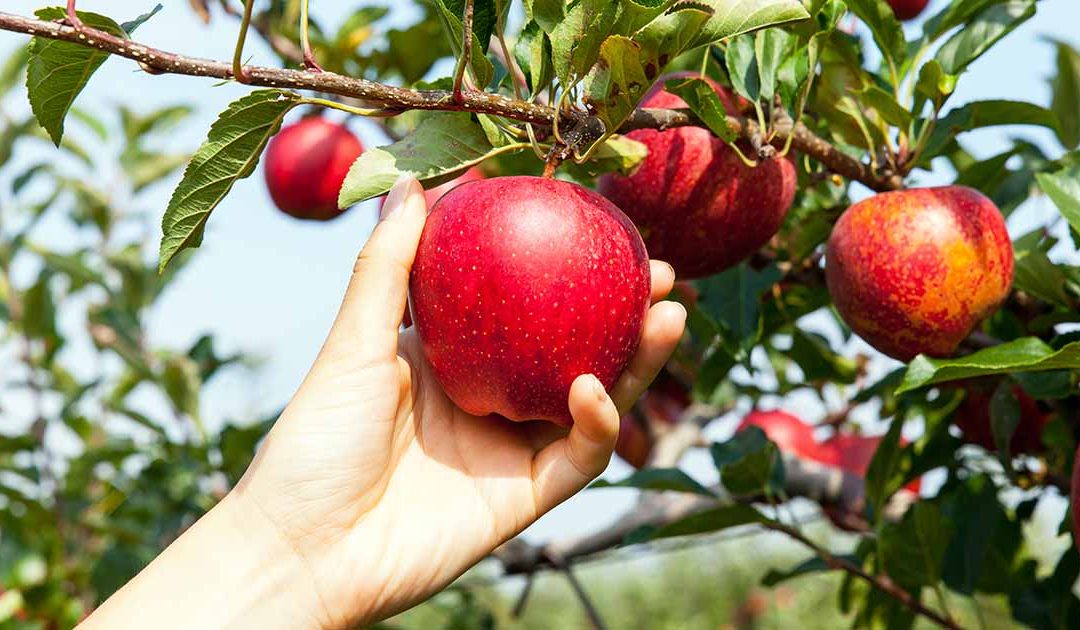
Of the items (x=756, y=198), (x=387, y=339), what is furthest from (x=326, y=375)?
(x=756, y=198)

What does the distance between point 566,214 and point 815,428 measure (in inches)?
69.1

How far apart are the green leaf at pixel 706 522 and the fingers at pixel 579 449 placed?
1.38 feet

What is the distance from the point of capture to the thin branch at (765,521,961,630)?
167 cm

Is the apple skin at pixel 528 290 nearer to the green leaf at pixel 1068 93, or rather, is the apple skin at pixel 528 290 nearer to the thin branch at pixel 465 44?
the thin branch at pixel 465 44

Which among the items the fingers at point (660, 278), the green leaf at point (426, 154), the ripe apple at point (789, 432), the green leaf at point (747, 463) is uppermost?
the green leaf at point (426, 154)

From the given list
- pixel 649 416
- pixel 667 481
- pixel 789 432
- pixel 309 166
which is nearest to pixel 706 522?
pixel 667 481

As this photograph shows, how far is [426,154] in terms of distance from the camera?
Result: 1114 mm

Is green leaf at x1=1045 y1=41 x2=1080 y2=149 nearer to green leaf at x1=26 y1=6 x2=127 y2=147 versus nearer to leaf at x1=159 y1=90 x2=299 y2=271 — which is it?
leaf at x1=159 y1=90 x2=299 y2=271

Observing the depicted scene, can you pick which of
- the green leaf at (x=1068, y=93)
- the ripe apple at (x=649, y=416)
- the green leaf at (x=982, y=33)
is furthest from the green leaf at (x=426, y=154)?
the ripe apple at (x=649, y=416)

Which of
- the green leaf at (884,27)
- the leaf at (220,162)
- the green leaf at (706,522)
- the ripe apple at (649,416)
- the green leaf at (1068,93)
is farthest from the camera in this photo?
the ripe apple at (649,416)

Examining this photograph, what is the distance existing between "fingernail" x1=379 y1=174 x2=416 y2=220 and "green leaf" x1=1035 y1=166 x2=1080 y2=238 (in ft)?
2.41

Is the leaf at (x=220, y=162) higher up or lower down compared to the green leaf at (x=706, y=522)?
higher up

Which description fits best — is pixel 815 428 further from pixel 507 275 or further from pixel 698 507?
pixel 507 275

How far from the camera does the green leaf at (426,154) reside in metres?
1.10
